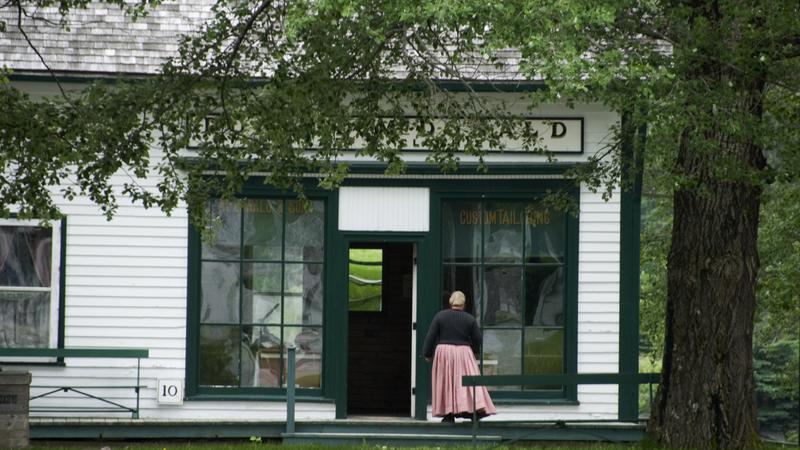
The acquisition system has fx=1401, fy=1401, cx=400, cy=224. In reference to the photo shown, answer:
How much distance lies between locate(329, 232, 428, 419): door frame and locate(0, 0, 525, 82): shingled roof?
6.51 ft

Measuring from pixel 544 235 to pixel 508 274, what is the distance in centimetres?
66

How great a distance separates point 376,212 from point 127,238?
9.98 feet

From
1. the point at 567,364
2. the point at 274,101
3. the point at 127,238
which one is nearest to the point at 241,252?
the point at 127,238

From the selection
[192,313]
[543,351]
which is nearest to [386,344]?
[543,351]

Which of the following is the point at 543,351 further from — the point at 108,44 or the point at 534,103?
the point at 108,44

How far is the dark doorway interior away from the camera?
19250 mm

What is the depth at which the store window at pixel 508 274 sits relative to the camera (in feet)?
56.6

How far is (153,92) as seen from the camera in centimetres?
1209

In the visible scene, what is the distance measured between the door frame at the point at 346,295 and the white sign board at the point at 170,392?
1.91 m

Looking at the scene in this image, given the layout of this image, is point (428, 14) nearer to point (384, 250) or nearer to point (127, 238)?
point (127, 238)

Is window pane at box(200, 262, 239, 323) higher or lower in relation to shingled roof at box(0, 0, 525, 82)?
lower

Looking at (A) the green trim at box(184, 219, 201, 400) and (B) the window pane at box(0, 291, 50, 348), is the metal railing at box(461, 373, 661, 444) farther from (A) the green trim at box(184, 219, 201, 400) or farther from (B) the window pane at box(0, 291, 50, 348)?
(B) the window pane at box(0, 291, 50, 348)

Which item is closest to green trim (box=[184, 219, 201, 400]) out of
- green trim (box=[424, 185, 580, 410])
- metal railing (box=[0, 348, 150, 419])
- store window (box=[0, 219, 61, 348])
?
metal railing (box=[0, 348, 150, 419])

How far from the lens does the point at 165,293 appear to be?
17031 mm
